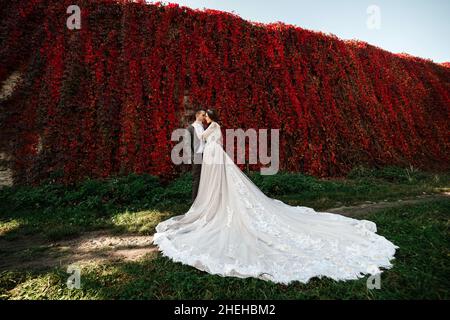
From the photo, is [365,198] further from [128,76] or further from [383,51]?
[383,51]

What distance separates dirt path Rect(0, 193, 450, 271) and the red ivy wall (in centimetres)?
301

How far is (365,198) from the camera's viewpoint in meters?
7.27

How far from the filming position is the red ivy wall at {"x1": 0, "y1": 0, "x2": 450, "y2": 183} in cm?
763

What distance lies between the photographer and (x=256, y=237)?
4121mm

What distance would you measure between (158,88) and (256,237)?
6.24 metres

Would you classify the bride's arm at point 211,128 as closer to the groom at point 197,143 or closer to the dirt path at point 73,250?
the groom at point 197,143

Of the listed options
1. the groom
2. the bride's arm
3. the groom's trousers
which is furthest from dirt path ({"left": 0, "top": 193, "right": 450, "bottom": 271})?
the bride's arm

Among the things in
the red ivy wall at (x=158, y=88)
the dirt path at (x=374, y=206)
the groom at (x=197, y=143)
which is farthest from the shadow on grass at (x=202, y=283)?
the red ivy wall at (x=158, y=88)

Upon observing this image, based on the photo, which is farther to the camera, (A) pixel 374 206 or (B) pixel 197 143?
(A) pixel 374 206

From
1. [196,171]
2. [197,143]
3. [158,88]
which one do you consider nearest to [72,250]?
[196,171]

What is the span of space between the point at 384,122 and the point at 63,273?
559 inches

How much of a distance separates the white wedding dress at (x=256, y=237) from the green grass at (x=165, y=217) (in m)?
0.15

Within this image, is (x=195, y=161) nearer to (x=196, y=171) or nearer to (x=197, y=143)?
(x=196, y=171)

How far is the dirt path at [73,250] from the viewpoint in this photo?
4039 mm
